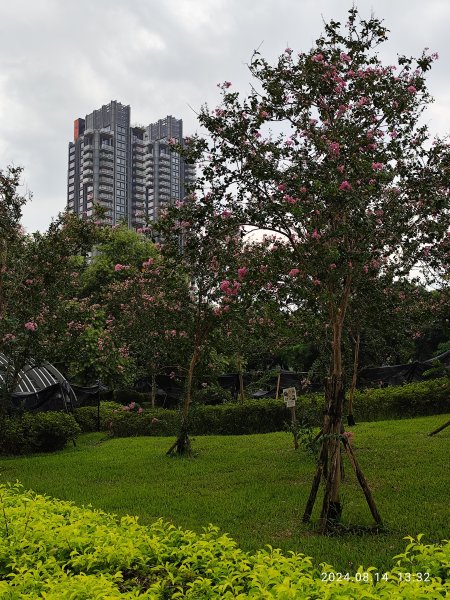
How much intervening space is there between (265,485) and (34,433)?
807 cm

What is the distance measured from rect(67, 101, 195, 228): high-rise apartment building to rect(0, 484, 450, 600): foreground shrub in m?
61.0

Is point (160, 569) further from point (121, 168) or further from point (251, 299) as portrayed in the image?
point (121, 168)

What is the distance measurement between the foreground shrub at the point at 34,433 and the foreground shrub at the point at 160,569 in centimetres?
1057

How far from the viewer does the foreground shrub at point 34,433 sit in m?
14.7

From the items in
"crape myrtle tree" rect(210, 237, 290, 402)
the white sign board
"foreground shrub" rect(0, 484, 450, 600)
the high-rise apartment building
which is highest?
the high-rise apartment building

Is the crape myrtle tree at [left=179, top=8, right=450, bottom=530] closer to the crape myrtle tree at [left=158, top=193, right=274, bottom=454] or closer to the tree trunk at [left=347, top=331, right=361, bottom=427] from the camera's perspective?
the crape myrtle tree at [left=158, top=193, right=274, bottom=454]

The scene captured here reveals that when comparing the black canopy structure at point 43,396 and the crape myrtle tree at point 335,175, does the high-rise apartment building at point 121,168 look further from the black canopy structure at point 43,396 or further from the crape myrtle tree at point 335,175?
the crape myrtle tree at point 335,175

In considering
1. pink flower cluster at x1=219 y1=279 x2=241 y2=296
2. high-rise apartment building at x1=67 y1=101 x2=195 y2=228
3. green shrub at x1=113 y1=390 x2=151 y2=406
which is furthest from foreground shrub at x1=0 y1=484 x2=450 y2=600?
high-rise apartment building at x1=67 y1=101 x2=195 y2=228

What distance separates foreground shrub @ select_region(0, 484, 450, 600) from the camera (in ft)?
9.99

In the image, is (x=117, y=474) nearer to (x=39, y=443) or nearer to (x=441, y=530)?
(x=39, y=443)

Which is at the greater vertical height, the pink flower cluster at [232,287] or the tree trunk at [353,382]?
the pink flower cluster at [232,287]

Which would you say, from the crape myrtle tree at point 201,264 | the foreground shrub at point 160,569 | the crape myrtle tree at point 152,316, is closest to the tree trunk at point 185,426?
the crape myrtle tree at point 201,264

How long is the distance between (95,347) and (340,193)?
18.6 metres

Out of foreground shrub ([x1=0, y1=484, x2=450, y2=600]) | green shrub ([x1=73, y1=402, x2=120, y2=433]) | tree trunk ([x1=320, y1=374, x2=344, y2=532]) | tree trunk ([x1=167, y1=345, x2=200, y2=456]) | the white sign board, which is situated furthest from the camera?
green shrub ([x1=73, y1=402, x2=120, y2=433])
